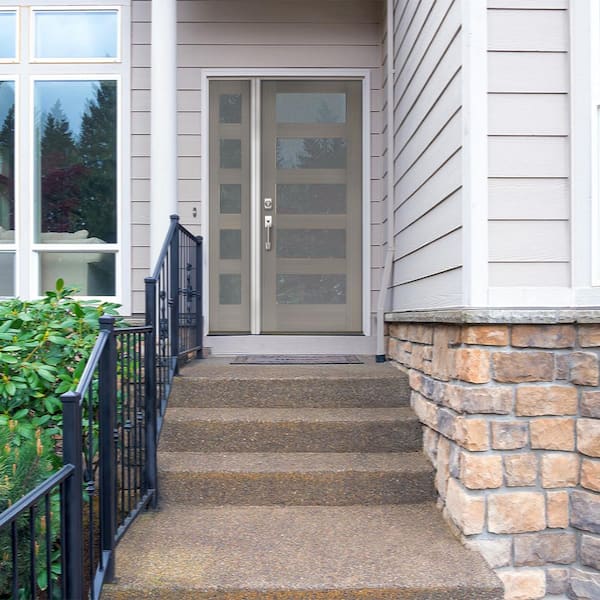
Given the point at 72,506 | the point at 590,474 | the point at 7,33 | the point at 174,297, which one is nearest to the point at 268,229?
the point at 174,297

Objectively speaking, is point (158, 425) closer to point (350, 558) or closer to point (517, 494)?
point (350, 558)

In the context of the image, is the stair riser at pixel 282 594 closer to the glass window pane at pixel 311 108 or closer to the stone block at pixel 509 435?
the stone block at pixel 509 435

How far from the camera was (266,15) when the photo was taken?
4117 millimetres

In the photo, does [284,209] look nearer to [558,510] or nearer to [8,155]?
[8,155]

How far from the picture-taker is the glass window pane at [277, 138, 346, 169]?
4180 millimetres

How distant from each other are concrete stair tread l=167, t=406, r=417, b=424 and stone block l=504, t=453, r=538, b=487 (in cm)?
71

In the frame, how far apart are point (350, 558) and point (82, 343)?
1.49 meters

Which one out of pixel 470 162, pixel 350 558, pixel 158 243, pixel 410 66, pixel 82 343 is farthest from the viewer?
pixel 158 243

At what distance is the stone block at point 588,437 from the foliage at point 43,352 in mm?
1972

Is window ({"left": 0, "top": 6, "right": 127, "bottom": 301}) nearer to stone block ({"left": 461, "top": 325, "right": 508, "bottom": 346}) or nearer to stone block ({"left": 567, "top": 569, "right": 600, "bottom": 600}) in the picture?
stone block ({"left": 461, "top": 325, "right": 508, "bottom": 346})

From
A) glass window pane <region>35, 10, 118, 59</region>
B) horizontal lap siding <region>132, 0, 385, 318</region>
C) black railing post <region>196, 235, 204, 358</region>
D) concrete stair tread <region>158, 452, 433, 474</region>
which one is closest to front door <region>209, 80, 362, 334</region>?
horizontal lap siding <region>132, 0, 385, 318</region>

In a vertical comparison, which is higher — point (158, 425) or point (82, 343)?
point (82, 343)

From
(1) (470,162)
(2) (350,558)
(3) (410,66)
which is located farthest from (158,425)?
(3) (410,66)

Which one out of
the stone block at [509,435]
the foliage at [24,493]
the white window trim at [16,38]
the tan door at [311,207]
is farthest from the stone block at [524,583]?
the white window trim at [16,38]
